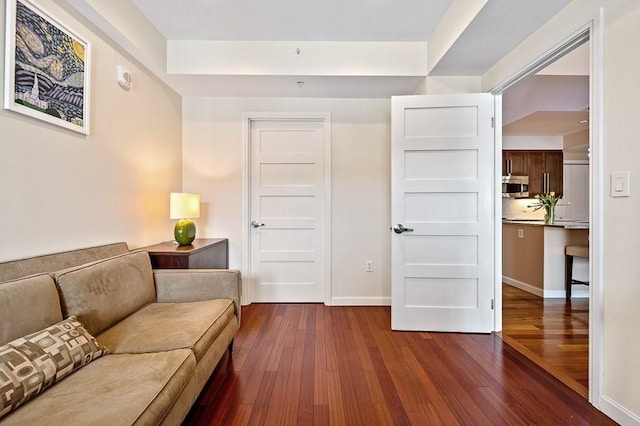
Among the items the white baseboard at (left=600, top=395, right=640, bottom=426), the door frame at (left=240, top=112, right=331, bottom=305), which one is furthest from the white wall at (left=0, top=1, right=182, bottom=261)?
the white baseboard at (left=600, top=395, right=640, bottom=426)

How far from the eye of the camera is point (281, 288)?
11.7 feet

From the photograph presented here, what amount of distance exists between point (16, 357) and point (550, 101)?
543 centimetres

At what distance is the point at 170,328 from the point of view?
64.2 inches

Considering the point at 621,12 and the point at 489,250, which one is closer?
the point at 621,12

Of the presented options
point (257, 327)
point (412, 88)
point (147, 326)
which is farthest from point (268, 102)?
point (147, 326)

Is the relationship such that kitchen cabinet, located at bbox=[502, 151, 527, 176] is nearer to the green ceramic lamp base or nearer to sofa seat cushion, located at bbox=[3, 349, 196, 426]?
the green ceramic lamp base

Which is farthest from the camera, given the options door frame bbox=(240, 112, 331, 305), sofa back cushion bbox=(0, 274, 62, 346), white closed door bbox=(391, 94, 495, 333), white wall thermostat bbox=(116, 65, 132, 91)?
door frame bbox=(240, 112, 331, 305)

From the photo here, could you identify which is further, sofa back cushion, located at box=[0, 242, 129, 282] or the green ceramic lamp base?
the green ceramic lamp base

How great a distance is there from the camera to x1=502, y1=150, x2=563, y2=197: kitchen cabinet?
597 centimetres

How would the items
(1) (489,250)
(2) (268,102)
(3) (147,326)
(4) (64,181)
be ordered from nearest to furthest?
(3) (147,326) < (4) (64,181) < (1) (489,250) < (2) (268,102)

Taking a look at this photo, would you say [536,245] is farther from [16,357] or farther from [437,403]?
[16,357]

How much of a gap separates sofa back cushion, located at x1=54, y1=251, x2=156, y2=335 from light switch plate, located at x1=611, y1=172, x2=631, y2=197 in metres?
2.67

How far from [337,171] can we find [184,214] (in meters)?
1.64

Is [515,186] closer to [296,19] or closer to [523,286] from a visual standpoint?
[523,286]
